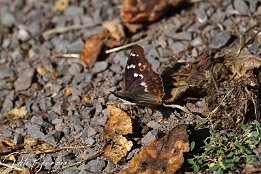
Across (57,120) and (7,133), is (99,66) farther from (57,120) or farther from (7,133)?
(7,133)

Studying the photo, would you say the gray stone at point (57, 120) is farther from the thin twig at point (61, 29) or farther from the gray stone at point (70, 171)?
the thin twig at point (61, 29)

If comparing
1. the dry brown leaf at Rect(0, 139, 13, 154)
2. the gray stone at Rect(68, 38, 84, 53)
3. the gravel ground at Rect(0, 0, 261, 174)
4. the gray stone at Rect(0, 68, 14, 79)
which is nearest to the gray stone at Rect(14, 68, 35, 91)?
the gravel ground at Rect(0, 0, 261, 174)

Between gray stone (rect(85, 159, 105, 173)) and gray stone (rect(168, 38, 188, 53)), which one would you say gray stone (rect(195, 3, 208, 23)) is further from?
gray stone (rect(85, 159, 105, 173))

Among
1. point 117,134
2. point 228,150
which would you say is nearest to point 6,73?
point 117,134

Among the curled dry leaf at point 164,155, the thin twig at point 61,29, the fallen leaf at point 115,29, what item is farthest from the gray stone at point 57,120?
the thin twig at point 61,29

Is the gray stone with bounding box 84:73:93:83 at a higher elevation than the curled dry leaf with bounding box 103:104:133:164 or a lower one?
higher
